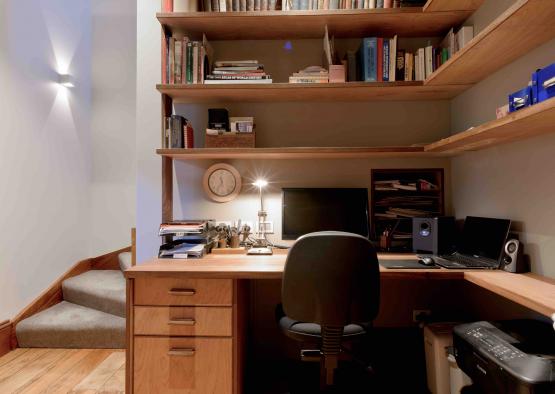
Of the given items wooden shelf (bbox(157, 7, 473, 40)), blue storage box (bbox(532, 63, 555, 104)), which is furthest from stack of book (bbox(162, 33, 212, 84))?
blue storage box (bbox(532, 63, 555, 104))

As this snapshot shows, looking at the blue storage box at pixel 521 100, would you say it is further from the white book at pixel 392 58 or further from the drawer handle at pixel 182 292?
the drawer handle at pixel 182 292

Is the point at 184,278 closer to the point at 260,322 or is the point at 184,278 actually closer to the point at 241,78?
the point at 260,322

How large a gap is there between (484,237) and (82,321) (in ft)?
9.58

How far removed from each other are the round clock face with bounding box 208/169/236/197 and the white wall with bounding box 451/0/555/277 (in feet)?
5.18

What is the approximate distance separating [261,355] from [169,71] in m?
2.03

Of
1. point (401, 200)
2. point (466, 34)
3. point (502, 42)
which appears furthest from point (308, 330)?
point (466, 34)

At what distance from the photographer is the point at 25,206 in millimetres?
2707

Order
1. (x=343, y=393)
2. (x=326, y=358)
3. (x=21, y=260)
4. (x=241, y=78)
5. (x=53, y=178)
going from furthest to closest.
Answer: (x=53, y=178), (x=21, y=260), (x=241, y=78), (x=343, y=393), (x=326, y=358)

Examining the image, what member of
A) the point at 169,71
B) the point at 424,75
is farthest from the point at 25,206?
the point at 424,75

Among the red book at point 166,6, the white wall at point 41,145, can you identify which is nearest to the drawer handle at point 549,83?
the red book at point 166,6

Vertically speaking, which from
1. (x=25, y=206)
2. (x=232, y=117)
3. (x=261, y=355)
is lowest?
(x=261, y=355)

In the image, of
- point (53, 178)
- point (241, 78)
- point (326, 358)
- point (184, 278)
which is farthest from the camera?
point (53, 178)

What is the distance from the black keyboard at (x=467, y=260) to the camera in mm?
1739

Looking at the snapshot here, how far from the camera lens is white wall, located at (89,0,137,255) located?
359 cm
